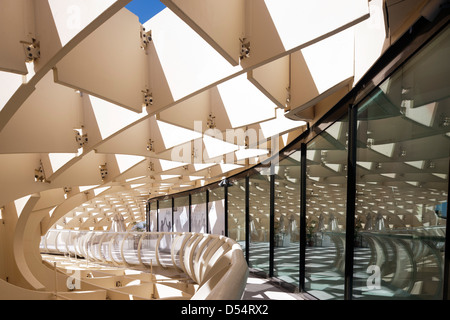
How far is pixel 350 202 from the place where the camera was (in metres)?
5.70

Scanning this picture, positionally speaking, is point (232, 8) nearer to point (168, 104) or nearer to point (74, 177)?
point (168, 104)

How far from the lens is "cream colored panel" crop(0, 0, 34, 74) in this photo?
450 centimetres

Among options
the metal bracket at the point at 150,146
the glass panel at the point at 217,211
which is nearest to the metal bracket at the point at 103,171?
the metal bracket at the point at 150,146

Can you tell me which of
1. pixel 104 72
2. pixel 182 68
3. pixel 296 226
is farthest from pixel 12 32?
pixel 296 226

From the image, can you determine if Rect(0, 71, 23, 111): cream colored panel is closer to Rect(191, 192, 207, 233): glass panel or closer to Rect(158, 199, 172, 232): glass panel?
Rect(191, 192, 207, 233): glass panel

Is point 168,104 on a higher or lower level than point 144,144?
higher

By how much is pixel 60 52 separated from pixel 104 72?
1.70m

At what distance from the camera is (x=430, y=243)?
3.47m

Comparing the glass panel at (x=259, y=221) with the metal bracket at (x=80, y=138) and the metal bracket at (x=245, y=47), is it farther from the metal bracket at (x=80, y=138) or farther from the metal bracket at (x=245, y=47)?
the metal bracket at (x=245, y=47)

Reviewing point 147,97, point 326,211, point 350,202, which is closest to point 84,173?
point 147,97

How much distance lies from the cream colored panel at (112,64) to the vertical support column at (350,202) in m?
3.58

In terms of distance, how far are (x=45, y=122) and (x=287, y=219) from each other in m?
6.04

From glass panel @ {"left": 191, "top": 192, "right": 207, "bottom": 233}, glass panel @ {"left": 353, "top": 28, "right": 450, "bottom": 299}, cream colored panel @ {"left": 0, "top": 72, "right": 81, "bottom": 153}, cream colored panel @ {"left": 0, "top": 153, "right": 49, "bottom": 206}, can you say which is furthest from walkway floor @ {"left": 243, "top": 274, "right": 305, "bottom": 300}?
glass panel @ {"left": 191, "top": 192, "right": 207, "bottom": 233}

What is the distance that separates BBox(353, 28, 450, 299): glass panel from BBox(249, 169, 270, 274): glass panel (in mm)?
6198
